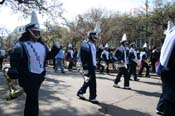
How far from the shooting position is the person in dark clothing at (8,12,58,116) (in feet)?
21.0

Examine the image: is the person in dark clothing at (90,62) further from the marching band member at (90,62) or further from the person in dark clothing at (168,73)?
the person in dark clothing at (168,73)

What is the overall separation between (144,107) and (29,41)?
3904mm

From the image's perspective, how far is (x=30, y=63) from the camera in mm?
6512

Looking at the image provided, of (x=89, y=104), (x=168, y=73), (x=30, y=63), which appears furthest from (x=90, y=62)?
(x=168, y=73)

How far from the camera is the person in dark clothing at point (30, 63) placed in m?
6.40

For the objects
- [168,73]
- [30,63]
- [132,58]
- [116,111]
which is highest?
[132,58]

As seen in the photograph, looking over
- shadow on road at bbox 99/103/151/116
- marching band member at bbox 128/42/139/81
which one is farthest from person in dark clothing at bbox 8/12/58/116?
marching band member at bbox 128/42/139/81

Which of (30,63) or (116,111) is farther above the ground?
(30,63)

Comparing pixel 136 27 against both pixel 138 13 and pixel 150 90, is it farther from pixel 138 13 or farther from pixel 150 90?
pixel 150 90

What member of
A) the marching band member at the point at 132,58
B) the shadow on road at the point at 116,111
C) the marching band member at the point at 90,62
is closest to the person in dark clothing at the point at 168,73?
the shadow on road at the point at 116,111

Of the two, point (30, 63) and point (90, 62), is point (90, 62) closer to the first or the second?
point (90, 62)

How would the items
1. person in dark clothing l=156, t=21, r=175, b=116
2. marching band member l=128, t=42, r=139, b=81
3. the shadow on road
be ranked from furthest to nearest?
marching band member l=128, t=42, r=139, b=81, the shadow on road, person in dark clothing l=156, t=21, r=175, b=116

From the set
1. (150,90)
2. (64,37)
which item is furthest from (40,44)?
(64,37)

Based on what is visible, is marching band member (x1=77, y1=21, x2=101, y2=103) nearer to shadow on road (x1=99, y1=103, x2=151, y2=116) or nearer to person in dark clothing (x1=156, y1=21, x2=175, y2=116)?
shadow on road (x1=99, y1=103, x2=151, y2=116)
